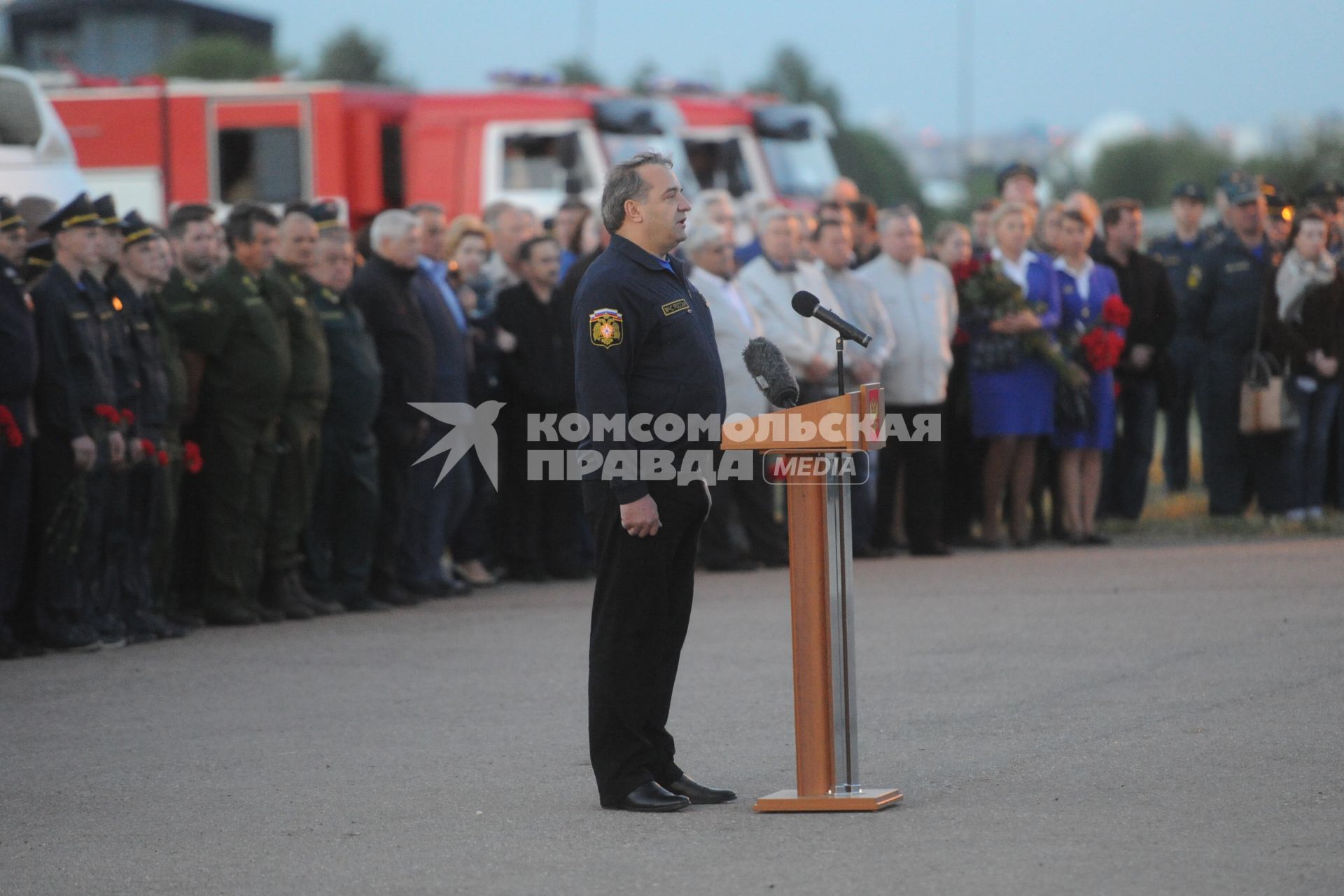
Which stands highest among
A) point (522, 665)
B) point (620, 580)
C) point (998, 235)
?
point (998, 235)

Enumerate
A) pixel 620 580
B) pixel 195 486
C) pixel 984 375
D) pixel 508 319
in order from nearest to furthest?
pixel 620 580 < pixel 195 486 < pixel 508 319 < pixel 984 375

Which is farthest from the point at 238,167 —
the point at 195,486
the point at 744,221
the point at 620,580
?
the point at 620,580

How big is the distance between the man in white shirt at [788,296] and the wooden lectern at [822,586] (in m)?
7.04

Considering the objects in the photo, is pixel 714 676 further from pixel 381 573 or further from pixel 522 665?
pixel 381 573

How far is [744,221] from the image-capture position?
2106cm

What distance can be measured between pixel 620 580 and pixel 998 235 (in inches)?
341

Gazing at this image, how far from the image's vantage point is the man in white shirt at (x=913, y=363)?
1411cm

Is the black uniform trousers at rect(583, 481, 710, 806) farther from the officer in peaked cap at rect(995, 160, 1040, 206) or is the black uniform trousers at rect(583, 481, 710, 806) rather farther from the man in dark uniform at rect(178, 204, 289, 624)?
the officer in peaked cap at rect(995, 160, 1040, 206)

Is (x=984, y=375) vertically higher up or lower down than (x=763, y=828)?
higher up

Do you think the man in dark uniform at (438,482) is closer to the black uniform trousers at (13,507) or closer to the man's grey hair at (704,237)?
the man's grey hair at (704,237)

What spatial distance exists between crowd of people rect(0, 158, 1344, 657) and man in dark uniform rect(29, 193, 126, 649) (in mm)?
17

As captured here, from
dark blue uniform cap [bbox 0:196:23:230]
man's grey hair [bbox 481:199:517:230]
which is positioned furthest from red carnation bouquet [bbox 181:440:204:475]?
man's grey hair [bbox 481:199:517:230]

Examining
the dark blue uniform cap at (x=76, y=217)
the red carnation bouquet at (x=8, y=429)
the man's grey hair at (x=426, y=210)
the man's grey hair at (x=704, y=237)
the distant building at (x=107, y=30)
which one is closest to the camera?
the red carnation bouquet at (x=8, y=429)

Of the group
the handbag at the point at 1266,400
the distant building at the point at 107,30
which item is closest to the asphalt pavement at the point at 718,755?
the handbag at the point at 1266,400
